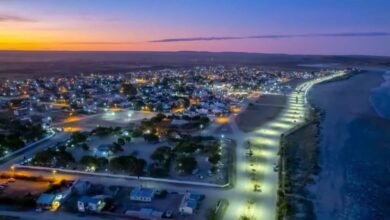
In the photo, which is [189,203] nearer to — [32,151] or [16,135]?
[32,151]

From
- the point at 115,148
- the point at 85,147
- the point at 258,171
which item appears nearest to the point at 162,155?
the point at 115,148

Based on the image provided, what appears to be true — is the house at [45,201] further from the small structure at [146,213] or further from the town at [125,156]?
the small structure at [146,213]

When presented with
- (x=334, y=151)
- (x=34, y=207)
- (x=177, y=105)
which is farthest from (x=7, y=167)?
(x=177, y=105)

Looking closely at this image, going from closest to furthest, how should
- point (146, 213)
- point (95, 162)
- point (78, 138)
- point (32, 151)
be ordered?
point (146, 213)
point (95, 162)
point (32, 151)
point (78, 138)

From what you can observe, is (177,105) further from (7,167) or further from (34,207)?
(34,207)

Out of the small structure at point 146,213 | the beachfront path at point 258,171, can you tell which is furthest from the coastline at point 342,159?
the small structure at point 146,213

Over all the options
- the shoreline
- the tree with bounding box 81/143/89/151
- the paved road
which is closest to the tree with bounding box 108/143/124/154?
the tree with bounding box 81/143/89/151
